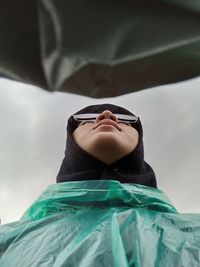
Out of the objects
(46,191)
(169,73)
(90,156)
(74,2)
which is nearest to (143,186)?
(90,156)

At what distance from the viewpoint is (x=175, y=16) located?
1.50 feet

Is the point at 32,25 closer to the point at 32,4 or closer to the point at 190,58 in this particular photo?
the point at 32,4

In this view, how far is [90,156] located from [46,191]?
7.4 inches

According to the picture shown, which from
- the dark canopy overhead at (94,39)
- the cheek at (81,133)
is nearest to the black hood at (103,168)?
the cheek at (81,133)

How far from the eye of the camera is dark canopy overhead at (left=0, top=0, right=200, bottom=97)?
45 cm

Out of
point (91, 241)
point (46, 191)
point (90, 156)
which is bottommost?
point (91, 241)

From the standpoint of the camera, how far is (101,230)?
1.19 metres

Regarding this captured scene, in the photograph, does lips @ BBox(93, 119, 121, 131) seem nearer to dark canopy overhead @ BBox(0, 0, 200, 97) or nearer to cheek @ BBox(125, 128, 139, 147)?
cheek @ BBox(125, 128, 139, 147)


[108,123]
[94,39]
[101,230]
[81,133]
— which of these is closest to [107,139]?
[108,123]

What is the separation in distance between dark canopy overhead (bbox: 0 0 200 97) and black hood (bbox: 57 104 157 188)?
0.96m

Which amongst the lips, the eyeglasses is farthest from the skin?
the eyeglasses

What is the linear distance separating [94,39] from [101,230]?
0.81 m

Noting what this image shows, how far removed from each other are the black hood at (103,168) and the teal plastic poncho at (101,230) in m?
0.09

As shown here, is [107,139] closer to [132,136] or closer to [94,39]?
[132,136]
